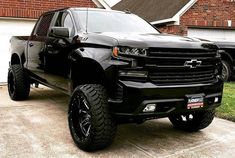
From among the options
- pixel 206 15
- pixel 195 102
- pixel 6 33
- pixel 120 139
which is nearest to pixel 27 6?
pixel 6 33

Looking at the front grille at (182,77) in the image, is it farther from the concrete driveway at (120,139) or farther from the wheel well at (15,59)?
Result: the wheel well at (15,59)

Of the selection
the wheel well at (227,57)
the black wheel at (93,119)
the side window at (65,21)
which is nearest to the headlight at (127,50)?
the black wheel at (93,119)

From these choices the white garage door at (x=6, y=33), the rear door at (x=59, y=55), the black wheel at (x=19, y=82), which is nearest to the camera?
the rear door at (x=59, y=55)

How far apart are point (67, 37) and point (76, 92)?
1.04 meters

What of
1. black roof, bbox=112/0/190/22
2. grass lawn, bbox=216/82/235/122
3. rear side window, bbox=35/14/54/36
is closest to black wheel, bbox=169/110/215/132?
grass lawn, bbox=216/82/235/122

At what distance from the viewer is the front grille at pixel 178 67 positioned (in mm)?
4234

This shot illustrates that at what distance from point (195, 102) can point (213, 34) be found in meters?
11.5

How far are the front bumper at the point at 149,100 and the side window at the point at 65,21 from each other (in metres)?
1.67

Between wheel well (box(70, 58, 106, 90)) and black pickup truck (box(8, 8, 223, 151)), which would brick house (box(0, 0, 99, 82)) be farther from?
wheel well (box(70, 58, 106, 90))

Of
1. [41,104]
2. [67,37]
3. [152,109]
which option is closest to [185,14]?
[41,104]

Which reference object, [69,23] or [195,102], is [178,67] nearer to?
[195,102]

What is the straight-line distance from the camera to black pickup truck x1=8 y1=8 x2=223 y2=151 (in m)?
4.14

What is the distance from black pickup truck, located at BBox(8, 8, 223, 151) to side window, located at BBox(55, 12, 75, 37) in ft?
0.11

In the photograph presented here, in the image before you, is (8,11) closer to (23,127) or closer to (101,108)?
(23,127)
